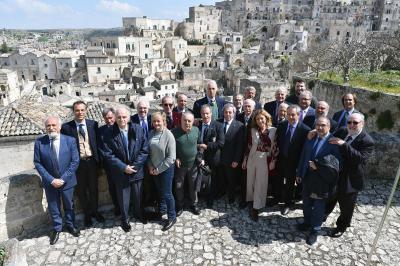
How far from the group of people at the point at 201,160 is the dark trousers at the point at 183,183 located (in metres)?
0.02

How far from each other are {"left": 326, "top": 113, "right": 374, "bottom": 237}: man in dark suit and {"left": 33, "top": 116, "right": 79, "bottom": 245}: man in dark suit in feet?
13.7

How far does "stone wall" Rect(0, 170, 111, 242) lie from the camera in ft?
16.0

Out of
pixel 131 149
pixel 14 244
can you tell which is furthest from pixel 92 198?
pixel 14 244

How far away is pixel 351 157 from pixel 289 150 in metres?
1.09

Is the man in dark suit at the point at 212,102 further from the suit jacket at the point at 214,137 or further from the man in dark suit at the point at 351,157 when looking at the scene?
the man in dark suit at the point at 351,157

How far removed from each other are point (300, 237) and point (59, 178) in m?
4.15

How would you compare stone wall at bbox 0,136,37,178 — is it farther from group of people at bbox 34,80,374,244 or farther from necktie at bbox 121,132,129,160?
necktie at bbox 121,132,129,160

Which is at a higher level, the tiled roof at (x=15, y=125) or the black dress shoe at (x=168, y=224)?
the tiled roof at (x=15, y=125)

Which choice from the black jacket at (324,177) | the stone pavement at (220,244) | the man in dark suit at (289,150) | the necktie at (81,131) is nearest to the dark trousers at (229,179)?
the stone pavement at (220,244)

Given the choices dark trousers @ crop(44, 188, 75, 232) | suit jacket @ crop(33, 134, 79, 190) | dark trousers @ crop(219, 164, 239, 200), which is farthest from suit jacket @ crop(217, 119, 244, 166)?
dark trousers @ crop(44, 188, 75, 232)

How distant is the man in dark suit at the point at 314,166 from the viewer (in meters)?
4.60

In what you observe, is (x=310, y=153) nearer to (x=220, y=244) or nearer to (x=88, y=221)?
(x=220, y=244)

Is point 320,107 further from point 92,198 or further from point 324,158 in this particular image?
point 92,198

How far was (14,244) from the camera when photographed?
3758 millimetres
